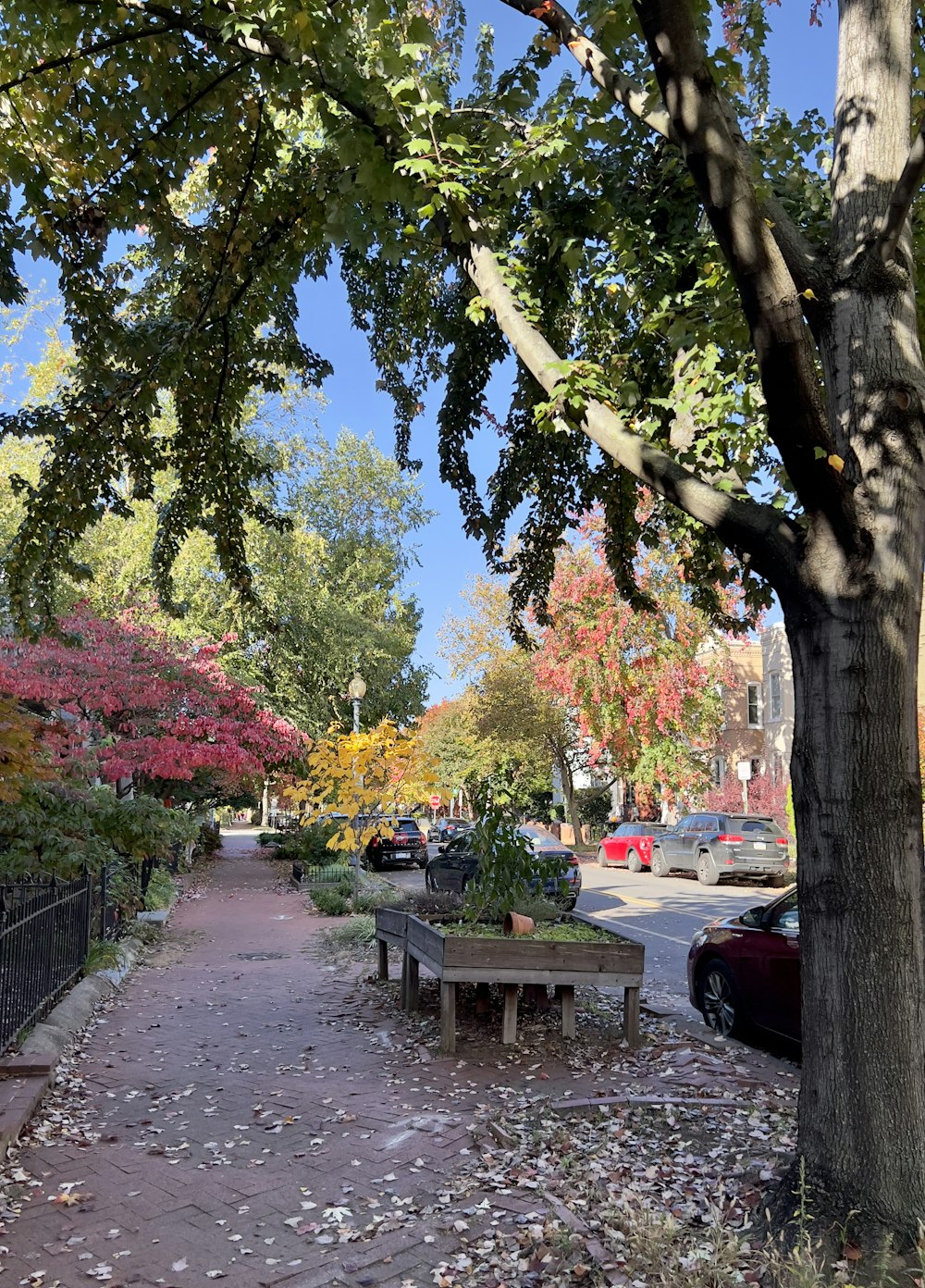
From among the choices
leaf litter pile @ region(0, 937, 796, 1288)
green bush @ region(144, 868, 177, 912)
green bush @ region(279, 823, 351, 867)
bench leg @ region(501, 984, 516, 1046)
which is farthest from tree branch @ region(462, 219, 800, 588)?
green bush @ region(279, 823, 351, 867)

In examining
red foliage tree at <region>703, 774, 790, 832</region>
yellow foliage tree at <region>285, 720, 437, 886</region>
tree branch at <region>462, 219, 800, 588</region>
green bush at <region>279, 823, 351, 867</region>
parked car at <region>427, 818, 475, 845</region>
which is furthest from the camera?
parked car at <region>427, 818, 475, 845</region>

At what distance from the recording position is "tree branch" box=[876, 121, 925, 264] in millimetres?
3641

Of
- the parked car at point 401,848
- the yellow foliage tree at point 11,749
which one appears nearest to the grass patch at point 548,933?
the yellow foliage tree at point 11,749

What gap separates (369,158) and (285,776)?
107ft

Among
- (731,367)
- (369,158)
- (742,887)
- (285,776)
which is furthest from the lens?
(285,776)

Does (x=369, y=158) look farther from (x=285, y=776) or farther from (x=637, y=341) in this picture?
(x=285, y=776)

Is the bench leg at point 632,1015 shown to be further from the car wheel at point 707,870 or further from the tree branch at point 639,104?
the car wheel at point 707,870

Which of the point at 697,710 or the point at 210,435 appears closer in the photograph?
the point at 210,435

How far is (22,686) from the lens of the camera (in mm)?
14250

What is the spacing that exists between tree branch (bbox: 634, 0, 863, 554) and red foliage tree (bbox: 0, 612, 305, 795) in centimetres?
1236

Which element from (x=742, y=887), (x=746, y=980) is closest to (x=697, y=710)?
(x=742, y=887)

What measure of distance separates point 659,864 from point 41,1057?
69.9 feet

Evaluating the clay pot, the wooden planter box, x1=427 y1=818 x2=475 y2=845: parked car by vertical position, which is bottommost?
x1=427 y1=818 x2=475 y2=845: parked car

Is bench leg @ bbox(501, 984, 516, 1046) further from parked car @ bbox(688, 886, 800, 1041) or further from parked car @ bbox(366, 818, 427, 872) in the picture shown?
parked car @ bbox(366, 818, 427, 872)
